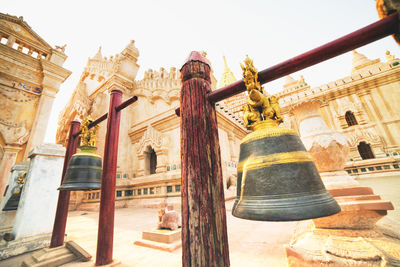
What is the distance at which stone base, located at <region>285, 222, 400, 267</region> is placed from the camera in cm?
121

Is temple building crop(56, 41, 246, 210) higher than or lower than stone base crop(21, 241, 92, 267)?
higher

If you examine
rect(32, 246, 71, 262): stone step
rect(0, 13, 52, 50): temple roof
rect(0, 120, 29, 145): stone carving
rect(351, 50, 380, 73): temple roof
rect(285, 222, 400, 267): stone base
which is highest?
rect(351, 50, 380, 73): temple roof

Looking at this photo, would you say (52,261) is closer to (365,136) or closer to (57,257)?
(57,257)

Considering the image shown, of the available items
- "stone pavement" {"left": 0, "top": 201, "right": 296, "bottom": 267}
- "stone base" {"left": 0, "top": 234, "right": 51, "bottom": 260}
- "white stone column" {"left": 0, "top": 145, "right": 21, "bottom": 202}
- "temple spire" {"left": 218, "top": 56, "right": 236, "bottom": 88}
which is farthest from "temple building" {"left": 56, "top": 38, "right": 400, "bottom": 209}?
"temple spire" {"left": 218, "top": 56, "right": 236, "bottom": 88}

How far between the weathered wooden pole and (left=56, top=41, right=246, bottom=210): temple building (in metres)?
5.27

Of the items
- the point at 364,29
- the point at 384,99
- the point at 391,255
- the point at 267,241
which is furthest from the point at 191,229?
the point at 384,99

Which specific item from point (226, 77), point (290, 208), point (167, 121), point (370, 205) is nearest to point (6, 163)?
point (167, 121)

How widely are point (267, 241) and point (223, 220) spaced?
1746 millimetres

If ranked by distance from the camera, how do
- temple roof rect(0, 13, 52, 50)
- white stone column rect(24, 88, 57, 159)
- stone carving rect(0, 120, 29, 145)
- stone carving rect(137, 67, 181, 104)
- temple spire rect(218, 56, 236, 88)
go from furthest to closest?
temple spire rect(218, 56, 236, 88), stone carving rect(137, 67, 181, 104), temple roof rect(0, 13, 52, 50), white stone column rect(24, 88, 57, 159), stone carving rect(0, 120, 29, 145)

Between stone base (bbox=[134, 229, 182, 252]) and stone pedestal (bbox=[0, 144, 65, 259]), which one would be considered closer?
stone base (bbox=[134, 229, 182, 252])

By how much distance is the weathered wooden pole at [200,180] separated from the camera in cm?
81

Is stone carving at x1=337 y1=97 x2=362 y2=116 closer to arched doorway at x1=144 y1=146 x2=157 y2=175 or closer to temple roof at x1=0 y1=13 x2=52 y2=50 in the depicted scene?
arched doorway at x1=144 y1=146 x2=157 y2=175

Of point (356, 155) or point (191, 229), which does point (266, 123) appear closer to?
point (191, 229)

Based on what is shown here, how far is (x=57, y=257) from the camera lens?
2.03 meters
